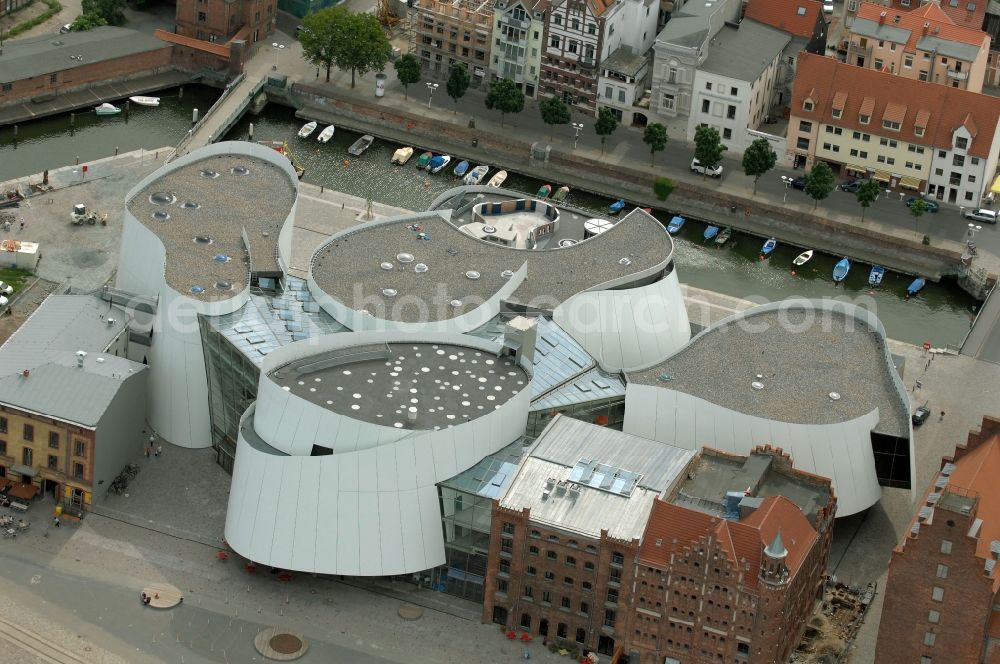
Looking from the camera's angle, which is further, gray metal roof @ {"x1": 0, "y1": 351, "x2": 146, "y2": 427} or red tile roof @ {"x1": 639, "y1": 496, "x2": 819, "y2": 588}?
gray metal roof @ {"x1": 0, "y1": 351, "x2": 146, "y2": 427}

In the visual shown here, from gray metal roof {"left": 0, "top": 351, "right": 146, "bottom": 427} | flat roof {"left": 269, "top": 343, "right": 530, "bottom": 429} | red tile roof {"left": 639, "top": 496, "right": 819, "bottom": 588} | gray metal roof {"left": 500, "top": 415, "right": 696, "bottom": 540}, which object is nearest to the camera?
red tile roof {"left": 639, "top": 496, "right": 819, "bottom": 588}

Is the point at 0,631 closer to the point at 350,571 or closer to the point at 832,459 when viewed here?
the point at 350,571

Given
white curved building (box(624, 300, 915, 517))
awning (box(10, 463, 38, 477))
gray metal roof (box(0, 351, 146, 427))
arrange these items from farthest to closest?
1. awning (box(10, 463, 38, 477))
2. white curved building (box(624, 300, 915, 517))
3. gray metal roof (box(0, 351, 146, 427))

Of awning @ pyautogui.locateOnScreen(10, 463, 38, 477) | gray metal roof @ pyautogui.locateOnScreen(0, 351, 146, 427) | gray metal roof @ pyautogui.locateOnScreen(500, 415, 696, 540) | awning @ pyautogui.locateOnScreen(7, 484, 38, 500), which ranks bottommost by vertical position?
awning @ pyautogui.locateOnScreen(7, 484, 38, 500)

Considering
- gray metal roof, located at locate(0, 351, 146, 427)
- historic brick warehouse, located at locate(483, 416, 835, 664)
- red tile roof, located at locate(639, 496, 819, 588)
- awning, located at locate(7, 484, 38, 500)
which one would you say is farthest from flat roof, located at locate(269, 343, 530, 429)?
awning, located at locate(7, 484, 38, 500)

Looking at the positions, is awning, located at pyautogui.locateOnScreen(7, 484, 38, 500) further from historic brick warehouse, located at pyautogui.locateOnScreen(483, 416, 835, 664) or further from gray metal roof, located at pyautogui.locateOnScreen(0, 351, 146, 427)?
historic brick warehouse, located at pyautogui.locateOnScreen(483, 416, 835, 664)

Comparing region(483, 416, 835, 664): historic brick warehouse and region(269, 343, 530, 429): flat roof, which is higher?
region(269, 343, 530, 429): flat roof

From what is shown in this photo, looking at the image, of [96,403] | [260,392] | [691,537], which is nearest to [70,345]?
[96,403]
